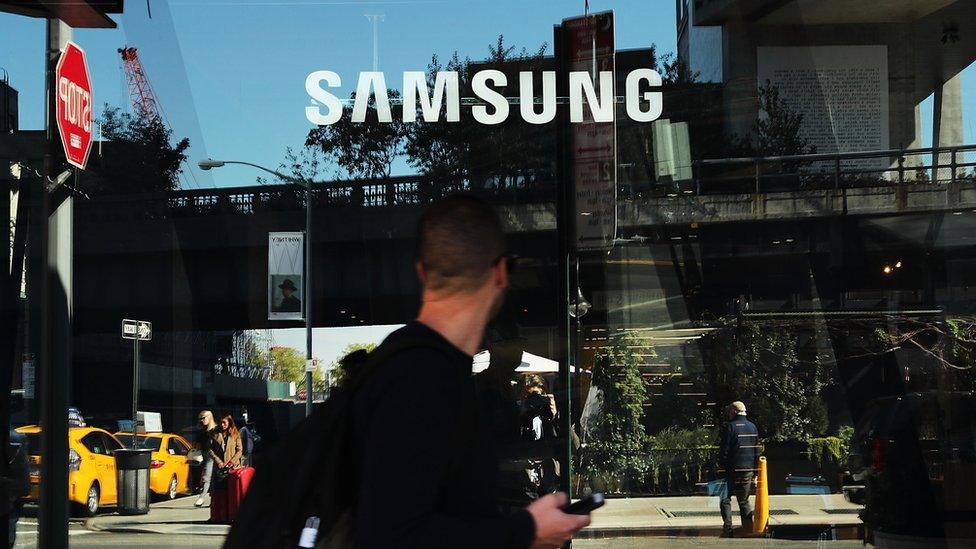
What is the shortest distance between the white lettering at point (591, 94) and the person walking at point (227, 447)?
306 centimetres

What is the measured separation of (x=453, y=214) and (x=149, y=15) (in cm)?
615

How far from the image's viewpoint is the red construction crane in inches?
290

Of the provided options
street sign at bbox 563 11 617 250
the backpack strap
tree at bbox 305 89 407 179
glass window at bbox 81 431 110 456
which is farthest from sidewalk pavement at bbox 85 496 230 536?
the backpack strap

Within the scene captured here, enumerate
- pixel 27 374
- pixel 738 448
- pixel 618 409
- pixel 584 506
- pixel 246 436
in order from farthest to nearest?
pixel 738 448 → pixel 618 409 → pixel 27 374 → pixel 246 436 → pixel 584 506

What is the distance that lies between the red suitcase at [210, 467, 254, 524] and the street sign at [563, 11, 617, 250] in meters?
2.68

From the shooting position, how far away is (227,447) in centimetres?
688

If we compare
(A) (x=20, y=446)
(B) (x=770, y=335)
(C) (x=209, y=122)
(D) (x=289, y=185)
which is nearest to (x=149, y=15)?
(C) (x=209, y=122)

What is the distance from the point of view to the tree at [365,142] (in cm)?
721

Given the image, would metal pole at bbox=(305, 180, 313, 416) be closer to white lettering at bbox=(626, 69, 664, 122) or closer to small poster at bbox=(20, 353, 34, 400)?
small poster at bbox=(20, 353, 34, 400)

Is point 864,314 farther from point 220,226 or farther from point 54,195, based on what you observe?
point 54,195

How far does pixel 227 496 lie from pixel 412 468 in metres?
5.93

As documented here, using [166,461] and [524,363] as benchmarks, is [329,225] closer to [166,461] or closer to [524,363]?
[524,363]

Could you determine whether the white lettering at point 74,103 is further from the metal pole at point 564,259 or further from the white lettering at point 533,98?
the metal pole at point 564,259

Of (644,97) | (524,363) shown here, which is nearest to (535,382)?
(524,363)
